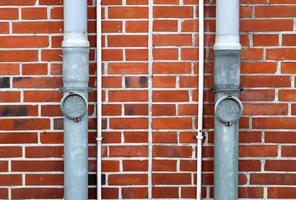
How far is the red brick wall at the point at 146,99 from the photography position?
85.7 inches

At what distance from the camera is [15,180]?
2211 mm

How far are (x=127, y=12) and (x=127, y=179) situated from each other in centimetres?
81

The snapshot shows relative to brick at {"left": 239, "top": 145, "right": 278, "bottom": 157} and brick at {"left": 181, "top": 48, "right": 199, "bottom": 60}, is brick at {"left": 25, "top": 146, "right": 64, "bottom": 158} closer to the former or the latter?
brick at {"left": 181, "top": 48, "right": 199, "bottom": 60}

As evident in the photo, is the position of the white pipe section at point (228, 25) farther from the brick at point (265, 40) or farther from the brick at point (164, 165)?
the brick at point (164, 165)

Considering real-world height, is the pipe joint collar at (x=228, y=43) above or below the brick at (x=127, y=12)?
below

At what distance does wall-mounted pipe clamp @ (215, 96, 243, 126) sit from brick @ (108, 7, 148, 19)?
0.56 m

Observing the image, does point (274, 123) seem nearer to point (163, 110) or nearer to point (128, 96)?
point (163, 110)

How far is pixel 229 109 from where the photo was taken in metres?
2.03

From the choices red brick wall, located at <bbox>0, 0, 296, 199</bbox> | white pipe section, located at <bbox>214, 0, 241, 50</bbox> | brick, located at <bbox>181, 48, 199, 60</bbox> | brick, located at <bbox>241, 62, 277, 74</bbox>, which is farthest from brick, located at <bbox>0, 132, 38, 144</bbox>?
brick, located at <bbox>241, 62, 277, 74</bbox>

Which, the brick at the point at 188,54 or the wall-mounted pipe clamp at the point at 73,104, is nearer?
the wall-mounted pipe clamp at the point at 73,104

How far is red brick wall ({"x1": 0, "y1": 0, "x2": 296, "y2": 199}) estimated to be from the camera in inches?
85.7

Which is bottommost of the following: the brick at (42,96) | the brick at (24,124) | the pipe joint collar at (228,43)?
the brick at (24,124)

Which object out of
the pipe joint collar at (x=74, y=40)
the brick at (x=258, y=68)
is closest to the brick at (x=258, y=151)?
the brick at (x=258, y=68)

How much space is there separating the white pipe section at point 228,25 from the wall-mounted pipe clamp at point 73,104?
65cm
